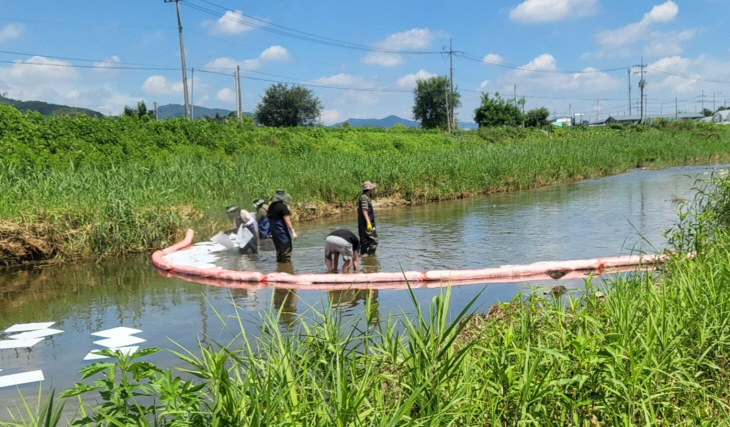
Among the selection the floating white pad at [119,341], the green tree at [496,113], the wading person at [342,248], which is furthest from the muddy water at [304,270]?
the green tree at [496,113]

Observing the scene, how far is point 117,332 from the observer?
7.48 metres

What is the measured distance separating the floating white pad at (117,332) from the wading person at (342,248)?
3.22 meters

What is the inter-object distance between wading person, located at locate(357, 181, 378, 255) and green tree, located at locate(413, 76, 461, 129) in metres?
68.3

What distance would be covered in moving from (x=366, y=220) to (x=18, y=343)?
5.99 metres

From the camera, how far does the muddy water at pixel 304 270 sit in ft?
23.3

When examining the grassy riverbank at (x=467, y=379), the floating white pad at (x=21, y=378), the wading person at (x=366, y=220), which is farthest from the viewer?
the wading person at (x=366, y=220)

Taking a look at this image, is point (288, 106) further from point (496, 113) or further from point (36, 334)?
point (36, 334)

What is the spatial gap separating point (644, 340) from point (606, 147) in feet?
119

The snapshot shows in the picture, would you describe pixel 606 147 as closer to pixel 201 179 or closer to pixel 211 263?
pixel 201 179

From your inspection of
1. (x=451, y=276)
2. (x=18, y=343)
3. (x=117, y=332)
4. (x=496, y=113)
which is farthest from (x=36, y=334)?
(x=496, y=113)

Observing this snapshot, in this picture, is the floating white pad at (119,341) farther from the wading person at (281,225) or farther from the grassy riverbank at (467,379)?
the wading person at (281,225)

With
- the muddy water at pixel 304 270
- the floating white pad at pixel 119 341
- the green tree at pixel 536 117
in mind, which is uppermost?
the green tree at pixel 536 117

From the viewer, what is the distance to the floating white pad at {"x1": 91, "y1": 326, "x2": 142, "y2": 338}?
7355mm

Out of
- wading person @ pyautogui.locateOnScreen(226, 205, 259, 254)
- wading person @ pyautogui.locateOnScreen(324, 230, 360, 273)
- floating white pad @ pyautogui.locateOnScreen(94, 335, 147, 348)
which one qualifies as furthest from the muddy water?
wading person @ pyautogui.locateOnScreen(324, 230, 360, 273)
